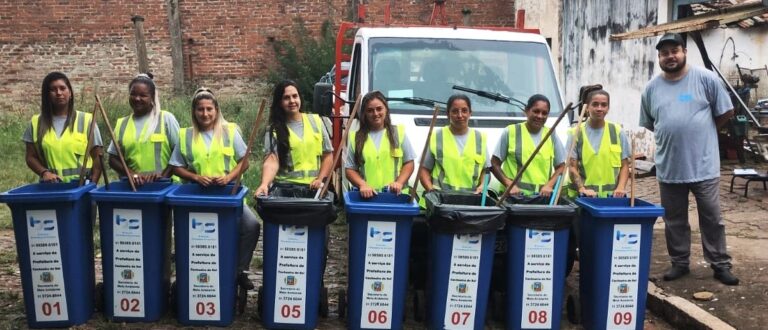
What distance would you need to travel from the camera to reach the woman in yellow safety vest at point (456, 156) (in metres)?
5.01

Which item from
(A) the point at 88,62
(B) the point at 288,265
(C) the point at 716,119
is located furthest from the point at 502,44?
(A) the point at 88,62

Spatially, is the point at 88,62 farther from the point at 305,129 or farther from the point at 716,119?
the point at 716,119

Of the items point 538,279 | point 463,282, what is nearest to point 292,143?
point 463,282

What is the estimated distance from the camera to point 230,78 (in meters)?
16.8

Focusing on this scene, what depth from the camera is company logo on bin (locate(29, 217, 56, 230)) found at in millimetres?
4434

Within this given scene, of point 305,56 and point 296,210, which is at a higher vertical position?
point 305,56

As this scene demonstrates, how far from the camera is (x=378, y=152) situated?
503 cm

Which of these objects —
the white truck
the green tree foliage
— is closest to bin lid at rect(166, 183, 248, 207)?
the white truck

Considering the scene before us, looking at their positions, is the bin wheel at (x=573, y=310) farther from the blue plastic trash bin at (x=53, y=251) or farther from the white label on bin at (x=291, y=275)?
the blue plastic trash bin at (x=53, y=251)

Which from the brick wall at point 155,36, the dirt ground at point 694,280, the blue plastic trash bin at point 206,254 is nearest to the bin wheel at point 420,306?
the dirt ground at point 694,280

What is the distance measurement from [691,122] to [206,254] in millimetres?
3479

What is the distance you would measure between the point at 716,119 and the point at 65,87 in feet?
15.0

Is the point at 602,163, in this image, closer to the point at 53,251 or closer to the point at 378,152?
the point at 378,152

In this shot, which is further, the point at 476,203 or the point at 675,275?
the point at 675,275
